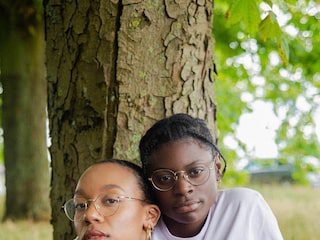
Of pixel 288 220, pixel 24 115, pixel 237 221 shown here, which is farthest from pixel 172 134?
pixel 24 115

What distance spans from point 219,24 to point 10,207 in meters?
4.13

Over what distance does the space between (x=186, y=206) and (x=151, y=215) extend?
0.15 m

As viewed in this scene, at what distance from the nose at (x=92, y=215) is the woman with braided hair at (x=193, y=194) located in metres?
0.26

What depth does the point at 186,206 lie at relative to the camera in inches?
90.0

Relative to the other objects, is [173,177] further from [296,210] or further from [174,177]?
[296,210]

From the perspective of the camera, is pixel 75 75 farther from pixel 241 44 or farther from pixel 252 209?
pixel 241 44

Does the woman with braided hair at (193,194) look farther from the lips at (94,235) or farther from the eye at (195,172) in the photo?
the lips at (94,235)

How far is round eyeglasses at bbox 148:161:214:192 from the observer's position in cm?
229

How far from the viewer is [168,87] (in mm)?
2990

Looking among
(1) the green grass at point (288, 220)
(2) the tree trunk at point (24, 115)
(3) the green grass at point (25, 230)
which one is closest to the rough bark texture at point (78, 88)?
(1) the green grass at point (288, 220)

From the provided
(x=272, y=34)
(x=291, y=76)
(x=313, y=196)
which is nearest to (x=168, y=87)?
(x=272, y=34)

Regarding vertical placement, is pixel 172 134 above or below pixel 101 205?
above

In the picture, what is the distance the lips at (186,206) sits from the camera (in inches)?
90.0

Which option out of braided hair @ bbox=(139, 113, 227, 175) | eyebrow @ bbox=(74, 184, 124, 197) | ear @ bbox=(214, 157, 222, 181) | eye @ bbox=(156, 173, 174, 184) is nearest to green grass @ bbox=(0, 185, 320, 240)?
ear @ bbox=(214, 157, 222, 181)
